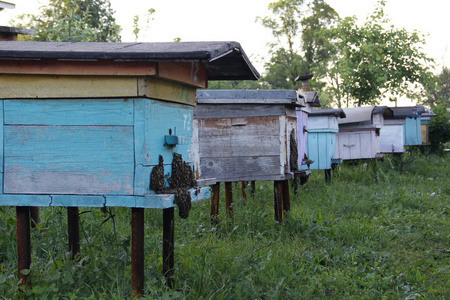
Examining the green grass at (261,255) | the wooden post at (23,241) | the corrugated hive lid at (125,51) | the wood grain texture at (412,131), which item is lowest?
the green grass at (261,255)

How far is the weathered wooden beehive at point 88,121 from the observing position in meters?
3.12

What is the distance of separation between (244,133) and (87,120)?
3.07 meters

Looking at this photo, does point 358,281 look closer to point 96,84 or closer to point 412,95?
point 96,84

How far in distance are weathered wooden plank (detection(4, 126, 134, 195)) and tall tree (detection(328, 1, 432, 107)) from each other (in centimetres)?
1667

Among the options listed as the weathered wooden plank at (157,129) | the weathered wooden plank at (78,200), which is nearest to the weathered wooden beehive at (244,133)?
the weathered wooden plank at (157,129)

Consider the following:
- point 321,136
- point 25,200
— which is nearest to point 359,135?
point 321,136

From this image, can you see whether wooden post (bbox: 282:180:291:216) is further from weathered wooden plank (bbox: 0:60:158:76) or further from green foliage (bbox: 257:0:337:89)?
green foliage (bbox: 257:0:337:89)

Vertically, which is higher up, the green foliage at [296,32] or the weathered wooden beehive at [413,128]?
the green foliage at [296,32]

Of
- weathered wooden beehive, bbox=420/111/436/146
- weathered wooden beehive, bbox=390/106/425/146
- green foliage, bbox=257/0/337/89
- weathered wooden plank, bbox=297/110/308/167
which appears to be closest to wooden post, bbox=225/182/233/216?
weathered wooden plank, bbox=297/110/308/167

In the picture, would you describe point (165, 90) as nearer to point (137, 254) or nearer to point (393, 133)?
point (137, 254)

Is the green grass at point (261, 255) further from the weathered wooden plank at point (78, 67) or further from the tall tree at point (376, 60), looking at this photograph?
the tall tree at point (376, 60)

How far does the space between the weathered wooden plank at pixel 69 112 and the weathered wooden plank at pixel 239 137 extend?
9.82 ft

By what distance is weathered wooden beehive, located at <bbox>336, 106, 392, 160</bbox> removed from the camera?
12.0 meters

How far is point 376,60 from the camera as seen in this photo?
18.9 meters
